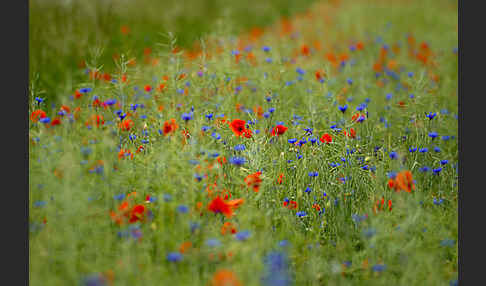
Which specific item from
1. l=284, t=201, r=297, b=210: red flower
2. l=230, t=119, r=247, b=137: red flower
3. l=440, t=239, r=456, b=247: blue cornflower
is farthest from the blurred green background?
l=440, t=239, r=456, b=247: blue cornflower

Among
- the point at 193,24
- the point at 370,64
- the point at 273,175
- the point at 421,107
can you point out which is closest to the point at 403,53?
the point at 370,64

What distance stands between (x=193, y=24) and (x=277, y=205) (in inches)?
185

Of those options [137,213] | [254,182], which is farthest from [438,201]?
[137,213]

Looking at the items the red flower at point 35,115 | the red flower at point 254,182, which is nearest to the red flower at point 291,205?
the red flower at point 254,182

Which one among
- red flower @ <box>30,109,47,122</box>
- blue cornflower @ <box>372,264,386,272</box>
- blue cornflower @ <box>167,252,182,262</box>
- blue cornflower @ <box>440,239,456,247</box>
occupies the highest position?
red flower @ <box>30,109,47,122</box>

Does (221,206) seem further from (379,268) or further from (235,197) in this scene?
(379,268)

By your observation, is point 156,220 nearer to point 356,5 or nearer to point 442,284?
point 442,284

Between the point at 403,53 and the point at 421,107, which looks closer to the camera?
the point at 421,107

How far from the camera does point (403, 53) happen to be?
546 centimetres

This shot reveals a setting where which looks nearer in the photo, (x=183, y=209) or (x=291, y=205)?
(x=183, y=209)

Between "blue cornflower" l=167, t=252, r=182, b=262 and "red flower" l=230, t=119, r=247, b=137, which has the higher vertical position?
"red flower" l=230, t=119, r=247, b=137

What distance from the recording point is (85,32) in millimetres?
4562

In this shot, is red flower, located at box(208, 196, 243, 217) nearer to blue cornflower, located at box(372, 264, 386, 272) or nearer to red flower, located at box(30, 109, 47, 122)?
blue cornflower, located at box(372, 264, 386, 272)

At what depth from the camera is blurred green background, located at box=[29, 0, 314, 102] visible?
3930 mm
